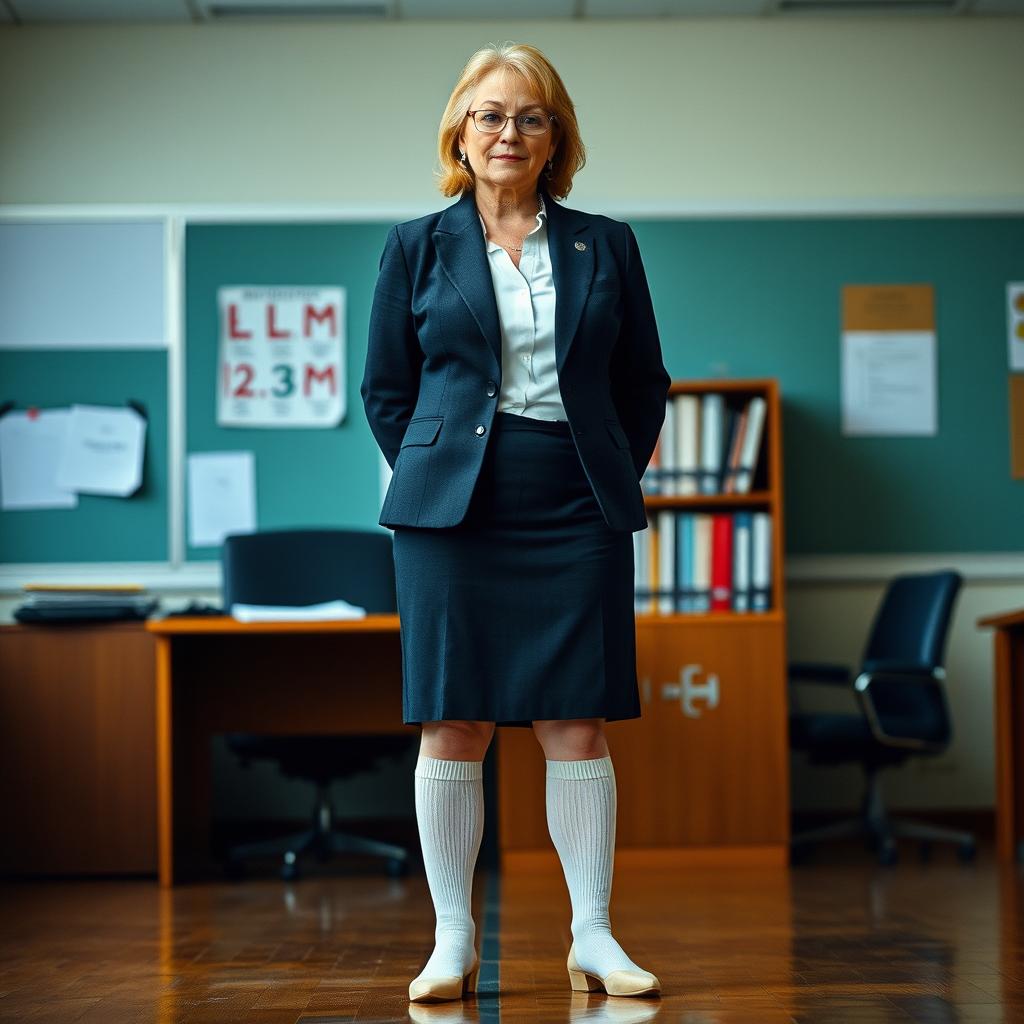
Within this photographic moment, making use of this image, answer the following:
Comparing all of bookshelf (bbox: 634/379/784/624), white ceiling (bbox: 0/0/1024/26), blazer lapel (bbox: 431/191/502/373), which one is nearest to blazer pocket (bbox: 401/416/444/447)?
blazer lapel (bbox: 431/191/502/373)

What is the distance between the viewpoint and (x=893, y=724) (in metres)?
4.17

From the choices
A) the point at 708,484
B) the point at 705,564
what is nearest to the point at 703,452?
the point at 708,484

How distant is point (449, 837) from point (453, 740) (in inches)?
5.7

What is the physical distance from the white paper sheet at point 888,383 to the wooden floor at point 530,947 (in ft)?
4.91

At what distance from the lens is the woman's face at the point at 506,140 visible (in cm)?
202

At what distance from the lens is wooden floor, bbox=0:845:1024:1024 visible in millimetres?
1953

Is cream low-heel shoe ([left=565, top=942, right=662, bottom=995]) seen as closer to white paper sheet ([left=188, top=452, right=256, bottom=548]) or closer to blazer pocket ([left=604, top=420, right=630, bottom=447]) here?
blazer pocket ([left=604, top=420, right=630, bottom=447])

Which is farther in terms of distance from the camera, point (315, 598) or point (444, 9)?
point (444, 9)

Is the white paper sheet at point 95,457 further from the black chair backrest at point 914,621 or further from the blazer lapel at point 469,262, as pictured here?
the blazer lapel at point 469,262

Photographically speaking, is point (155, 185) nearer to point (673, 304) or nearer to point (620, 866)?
point (673, 304)

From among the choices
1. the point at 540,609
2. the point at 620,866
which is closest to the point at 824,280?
the point at 620,866

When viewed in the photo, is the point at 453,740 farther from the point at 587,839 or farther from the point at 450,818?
the point at 587,839

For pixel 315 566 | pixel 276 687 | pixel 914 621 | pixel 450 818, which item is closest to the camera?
pixel 450 818

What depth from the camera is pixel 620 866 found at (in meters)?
3.94
